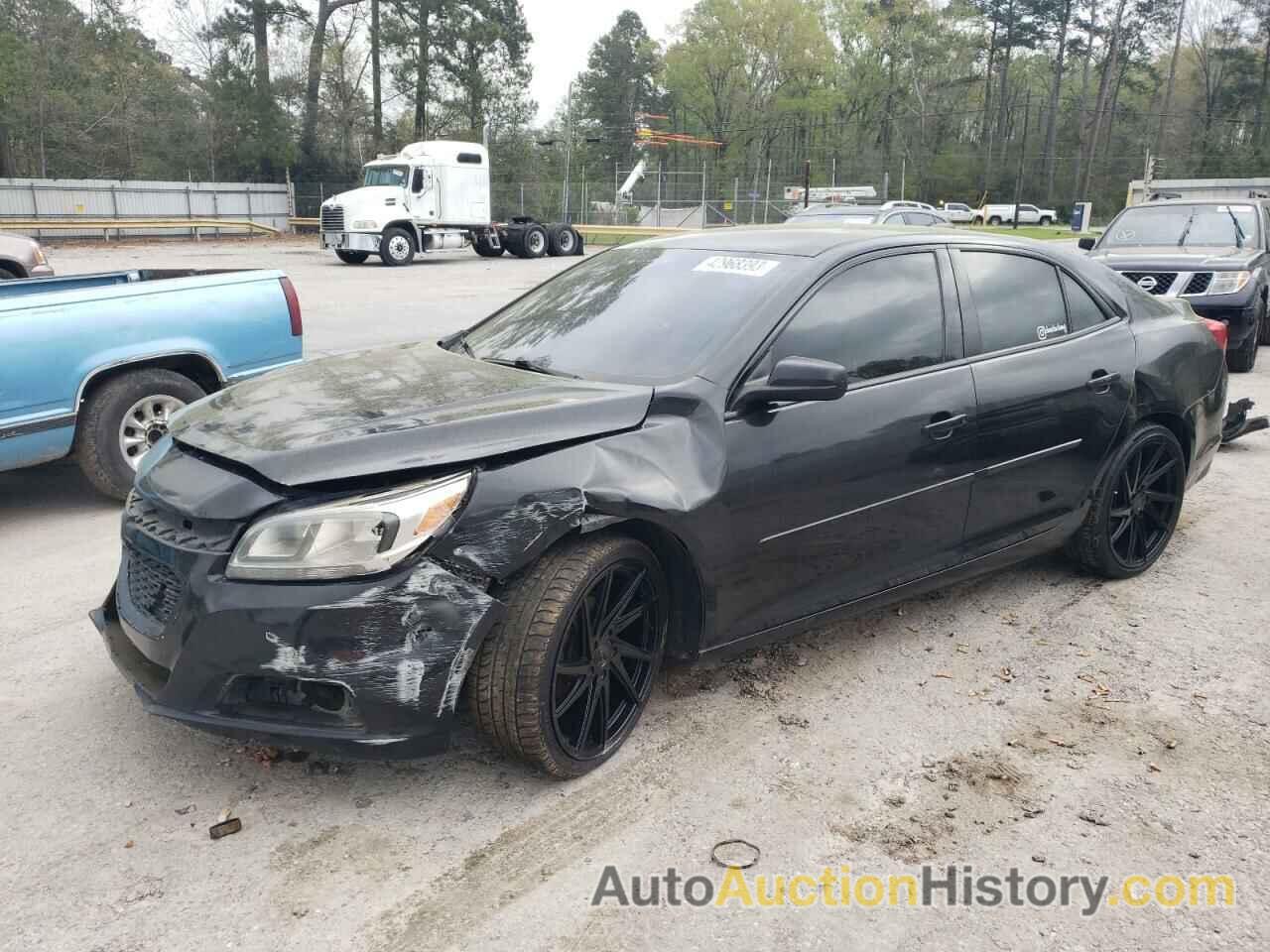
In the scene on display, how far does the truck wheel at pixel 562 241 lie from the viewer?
104 feet

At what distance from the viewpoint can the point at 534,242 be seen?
3127 centimetres

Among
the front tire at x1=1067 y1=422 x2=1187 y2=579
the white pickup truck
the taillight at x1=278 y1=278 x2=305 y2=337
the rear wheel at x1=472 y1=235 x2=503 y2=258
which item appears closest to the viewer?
the front tire at x1=1067 y1=422 x2=1187 y2=579

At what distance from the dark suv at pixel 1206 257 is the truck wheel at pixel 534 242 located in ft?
69.9

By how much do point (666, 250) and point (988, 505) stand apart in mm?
1623

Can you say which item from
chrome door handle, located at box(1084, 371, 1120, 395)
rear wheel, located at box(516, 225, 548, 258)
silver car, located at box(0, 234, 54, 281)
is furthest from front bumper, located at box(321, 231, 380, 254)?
chrome door handle, located at box(1084, 371, 1120, 395)

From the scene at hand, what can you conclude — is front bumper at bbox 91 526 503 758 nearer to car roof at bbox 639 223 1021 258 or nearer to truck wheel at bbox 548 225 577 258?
car roof at bbox 639 223 1021 258

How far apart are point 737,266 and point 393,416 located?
146 centimetres

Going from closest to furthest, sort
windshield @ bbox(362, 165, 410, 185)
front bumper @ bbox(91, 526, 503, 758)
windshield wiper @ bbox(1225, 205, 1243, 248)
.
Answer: front bumper @ bbox(91, 526, 503, 758)
windshield wiper @ bbox(1225, 205, 1243, 248)
windshield @ bbox(362, 165, 410, 185)

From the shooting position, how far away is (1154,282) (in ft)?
34.1

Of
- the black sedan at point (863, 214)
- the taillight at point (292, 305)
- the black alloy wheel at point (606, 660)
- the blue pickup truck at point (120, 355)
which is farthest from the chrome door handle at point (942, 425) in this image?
the black sedan at point (863, 214)

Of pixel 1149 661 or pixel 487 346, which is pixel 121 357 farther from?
pixel 1149 661

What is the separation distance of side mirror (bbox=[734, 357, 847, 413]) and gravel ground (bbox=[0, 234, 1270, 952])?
109 cm

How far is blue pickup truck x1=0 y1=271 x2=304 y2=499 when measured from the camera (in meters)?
5.24

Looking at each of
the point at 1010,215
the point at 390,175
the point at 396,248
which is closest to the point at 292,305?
the point at 396,248
